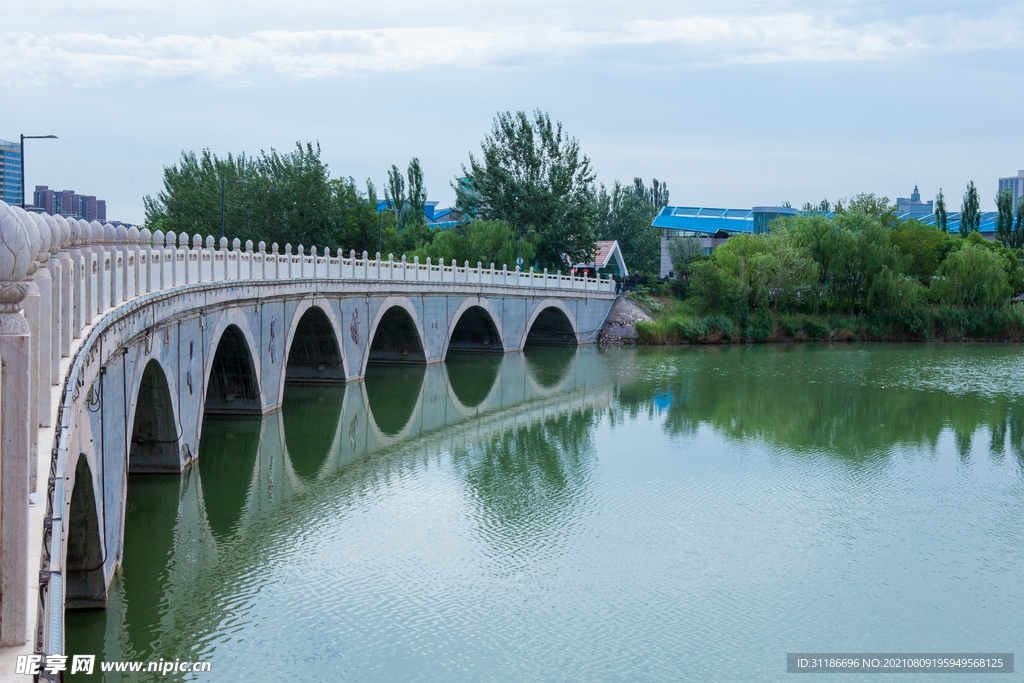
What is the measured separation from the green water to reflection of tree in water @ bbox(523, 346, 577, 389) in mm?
8927

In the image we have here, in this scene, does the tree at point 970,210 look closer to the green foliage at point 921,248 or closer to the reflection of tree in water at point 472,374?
the green foliage at point 921,248

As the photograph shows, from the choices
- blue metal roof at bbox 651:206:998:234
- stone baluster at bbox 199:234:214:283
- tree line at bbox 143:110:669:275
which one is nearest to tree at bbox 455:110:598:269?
tree line at bbox 143:110:669:275

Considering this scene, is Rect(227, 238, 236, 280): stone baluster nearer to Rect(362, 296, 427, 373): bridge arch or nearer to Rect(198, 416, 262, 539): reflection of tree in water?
Rect(198, 416, 262, 539): reflection of tree in water

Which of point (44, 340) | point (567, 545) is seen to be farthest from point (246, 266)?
point (44, 340)

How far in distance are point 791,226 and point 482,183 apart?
18.7 m

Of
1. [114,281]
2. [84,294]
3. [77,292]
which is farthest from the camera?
[114,281]

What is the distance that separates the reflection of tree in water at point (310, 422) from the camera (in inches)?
824

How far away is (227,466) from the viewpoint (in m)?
19.6

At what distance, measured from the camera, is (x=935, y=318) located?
5416 centimetres

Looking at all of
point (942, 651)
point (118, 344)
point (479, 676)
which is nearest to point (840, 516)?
point (942, 651)

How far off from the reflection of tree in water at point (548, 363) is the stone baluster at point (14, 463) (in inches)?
1188

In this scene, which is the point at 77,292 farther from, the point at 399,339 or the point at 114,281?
the point at 399,339

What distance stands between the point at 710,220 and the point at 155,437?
64.2m

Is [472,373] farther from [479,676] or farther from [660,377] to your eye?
[479,676]
